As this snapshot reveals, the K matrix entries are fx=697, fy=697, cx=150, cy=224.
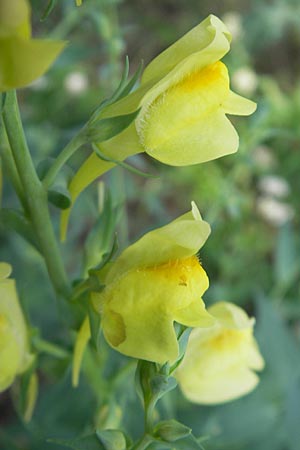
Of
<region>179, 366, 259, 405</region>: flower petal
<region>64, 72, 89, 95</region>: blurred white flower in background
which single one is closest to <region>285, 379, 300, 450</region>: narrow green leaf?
<region>179, 366, 259, 405</region>: flower petal

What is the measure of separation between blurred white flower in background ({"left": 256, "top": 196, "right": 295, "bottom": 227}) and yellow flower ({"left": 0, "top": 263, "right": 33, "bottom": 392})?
147 cm

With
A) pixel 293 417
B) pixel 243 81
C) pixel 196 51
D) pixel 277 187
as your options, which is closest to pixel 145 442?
pixel 196 51

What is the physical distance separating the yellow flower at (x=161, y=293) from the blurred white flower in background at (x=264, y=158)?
1493mm

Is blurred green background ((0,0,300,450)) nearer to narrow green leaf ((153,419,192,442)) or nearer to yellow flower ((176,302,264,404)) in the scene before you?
yellow flower ((176,302,264,404))

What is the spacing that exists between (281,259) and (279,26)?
4.07 feet

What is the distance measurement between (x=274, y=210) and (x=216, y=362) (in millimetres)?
1369

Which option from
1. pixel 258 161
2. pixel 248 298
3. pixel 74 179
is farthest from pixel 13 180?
pixel 258 161

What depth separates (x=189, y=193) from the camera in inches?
92.7

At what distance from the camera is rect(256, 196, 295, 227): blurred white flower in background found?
7.21ft

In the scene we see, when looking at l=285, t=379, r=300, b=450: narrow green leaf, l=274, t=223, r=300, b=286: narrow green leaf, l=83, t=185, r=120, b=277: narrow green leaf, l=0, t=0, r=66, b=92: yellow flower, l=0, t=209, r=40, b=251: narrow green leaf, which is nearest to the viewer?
l=0, t=0, r=66, b=92: yellow flower

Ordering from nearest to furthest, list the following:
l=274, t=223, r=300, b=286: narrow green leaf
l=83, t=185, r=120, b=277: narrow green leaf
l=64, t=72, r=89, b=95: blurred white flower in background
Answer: l=83, t=185, r=120, b=277: narrow green leaf < l=274, t=223, r=300, b=286: narrow green leaf < l=64, t=72, r=89, b=95: blurred white flower in background

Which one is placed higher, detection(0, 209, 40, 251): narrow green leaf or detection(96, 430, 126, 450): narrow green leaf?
detection(0, 209, 40, 251): narrow green leaf

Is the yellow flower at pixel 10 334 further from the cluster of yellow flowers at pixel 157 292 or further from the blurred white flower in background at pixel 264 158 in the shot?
the blurred white flower in background at pixel 264 158

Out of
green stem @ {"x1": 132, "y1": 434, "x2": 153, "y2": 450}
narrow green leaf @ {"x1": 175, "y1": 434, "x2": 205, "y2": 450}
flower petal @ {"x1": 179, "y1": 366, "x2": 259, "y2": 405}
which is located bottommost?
flower petal @ {"x1": 179, "y1": 366, "x2": 259, "y2": 405}
